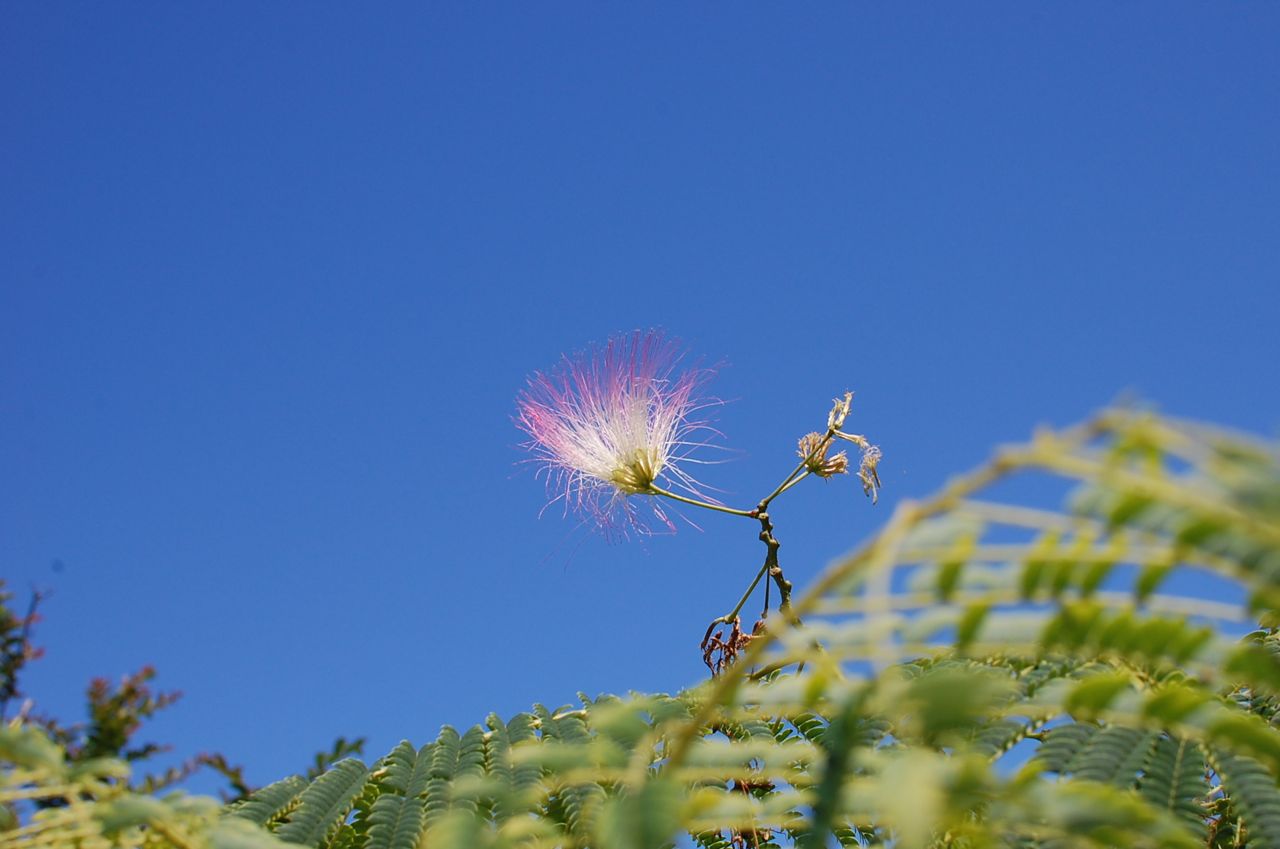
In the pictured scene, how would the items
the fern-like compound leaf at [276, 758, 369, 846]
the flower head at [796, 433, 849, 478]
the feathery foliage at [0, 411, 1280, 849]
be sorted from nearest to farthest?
the feathery foliage at [0, 411, 1280, 849], the fern-like compound leaf at [276, 758, 369, 846], the flower head at [796, 433, 849, 478]

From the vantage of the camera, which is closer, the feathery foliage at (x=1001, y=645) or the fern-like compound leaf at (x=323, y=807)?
the feathery foliage at (x=1001, y=645)

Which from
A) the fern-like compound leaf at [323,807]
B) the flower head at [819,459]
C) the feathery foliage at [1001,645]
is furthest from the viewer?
the flower head at [819,459]

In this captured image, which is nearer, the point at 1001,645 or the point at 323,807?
the point at 1001,645

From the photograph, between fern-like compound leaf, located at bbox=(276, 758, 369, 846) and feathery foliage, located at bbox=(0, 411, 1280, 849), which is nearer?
feathery foliage, located at bbox=(0, 411, 1280, 849)

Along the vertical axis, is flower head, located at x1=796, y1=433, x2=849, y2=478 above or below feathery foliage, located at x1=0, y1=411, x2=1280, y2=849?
above

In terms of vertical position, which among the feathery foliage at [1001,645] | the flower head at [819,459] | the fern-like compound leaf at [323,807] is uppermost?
the flower head at [819,459]

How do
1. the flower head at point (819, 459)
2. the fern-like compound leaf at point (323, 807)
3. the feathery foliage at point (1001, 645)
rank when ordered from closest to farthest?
the feathery foliage at point (1001, 645) → the fern-like compound leaf at point (323, 807) → the flower head at point (819, 459)

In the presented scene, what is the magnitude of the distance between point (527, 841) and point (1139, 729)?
2.66 ft

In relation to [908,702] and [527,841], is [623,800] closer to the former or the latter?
[908,702]

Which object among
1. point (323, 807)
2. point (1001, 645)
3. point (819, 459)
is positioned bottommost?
point (1001, 645)

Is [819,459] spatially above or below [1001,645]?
above

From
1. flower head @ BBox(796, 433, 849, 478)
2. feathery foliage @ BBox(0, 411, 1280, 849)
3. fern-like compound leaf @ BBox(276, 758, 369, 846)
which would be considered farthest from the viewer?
flower head @ BBox(796, 433, 849, 478)

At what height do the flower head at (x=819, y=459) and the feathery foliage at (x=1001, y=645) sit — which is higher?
the flower head at (x=819, y=459)

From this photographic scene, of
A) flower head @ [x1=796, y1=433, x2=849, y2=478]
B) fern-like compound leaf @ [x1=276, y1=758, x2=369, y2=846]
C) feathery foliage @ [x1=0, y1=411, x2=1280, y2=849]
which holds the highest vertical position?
flower head @ [x1=796, y1=433, x2=849, y2=478]
